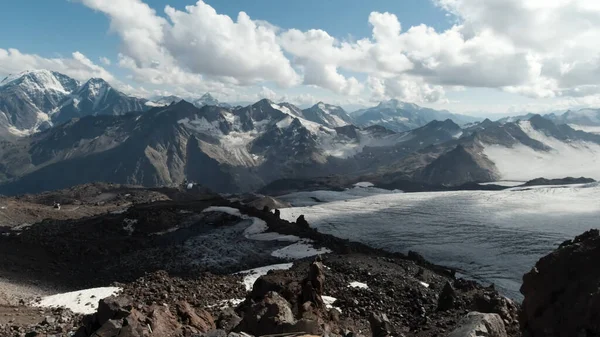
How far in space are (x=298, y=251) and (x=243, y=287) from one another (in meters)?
22.1

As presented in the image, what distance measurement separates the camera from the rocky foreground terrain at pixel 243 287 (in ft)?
44.5

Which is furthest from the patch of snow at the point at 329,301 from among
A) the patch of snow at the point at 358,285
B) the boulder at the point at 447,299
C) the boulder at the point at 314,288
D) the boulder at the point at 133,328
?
the boulder at the point at 133,328

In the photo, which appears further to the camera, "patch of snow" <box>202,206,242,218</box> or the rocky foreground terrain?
"patch of snow" <box>202,206,242,218</box>

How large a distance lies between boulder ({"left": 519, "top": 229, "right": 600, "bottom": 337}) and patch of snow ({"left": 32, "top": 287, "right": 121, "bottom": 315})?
23482mm

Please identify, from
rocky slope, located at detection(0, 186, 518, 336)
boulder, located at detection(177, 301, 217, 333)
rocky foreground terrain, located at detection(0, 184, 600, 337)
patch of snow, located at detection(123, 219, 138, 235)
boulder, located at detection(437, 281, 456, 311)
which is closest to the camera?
rocky foreground terrain, located at detection(0, 184, 600, 337)

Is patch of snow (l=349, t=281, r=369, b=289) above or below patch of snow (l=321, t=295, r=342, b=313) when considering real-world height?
below

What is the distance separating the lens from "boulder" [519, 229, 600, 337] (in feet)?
37.2

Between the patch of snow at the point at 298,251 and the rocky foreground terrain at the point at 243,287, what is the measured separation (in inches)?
19.3

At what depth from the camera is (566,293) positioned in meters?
12.6

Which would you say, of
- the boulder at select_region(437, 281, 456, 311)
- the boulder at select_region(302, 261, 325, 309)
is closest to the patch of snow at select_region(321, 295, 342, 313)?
the boulder at select_region(302, 261, 325, 309)

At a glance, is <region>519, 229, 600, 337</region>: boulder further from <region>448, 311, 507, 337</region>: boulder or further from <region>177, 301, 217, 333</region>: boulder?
<region>177, 301, 217, 333</region>: boulder

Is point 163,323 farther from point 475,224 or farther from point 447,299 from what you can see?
point 475,224

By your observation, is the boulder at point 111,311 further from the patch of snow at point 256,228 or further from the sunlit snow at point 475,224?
the sunlit snow at point 475,224

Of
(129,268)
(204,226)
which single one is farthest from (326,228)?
(129,268)
